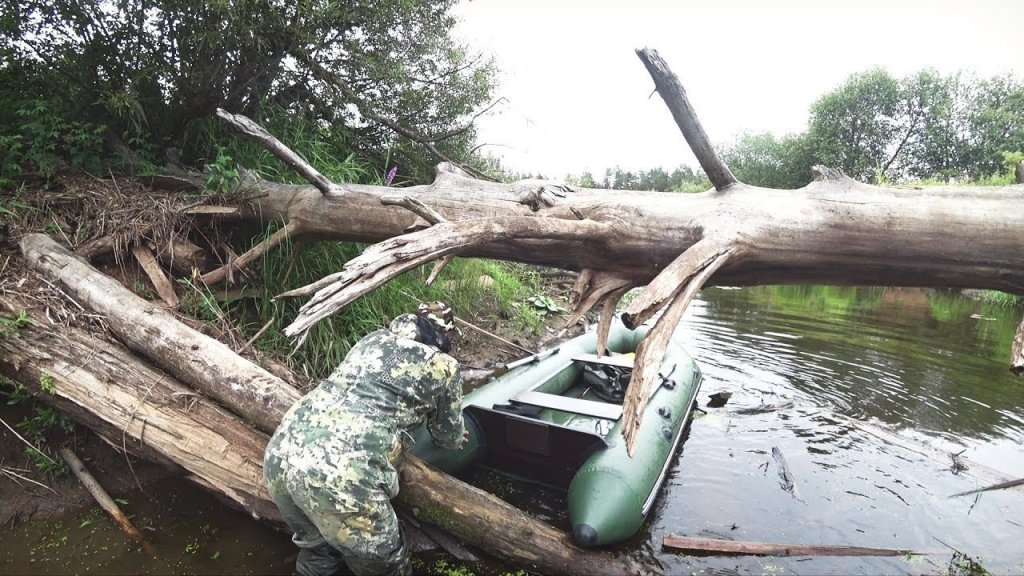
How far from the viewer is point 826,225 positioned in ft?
9.68

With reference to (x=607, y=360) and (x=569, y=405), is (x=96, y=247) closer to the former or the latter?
(x=569, y=405)

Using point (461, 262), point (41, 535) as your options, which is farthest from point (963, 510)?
point (41, 535)

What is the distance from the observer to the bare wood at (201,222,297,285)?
4348mm

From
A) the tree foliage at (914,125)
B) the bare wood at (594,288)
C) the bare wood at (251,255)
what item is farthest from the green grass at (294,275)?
the tree foliage at (914,125)

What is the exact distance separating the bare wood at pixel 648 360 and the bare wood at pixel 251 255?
3198mm

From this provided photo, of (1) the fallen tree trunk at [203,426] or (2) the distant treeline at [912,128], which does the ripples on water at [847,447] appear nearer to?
(1) the fallen tree trunk at [203,426]

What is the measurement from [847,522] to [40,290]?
605cm

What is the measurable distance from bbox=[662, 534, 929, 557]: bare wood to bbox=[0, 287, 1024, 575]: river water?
0.15 feet

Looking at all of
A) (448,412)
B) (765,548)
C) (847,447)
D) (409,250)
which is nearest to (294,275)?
(448,412)

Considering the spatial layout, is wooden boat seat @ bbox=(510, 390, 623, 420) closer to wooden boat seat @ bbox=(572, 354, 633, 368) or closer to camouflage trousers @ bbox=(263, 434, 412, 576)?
wooden boat seat @ bbox=(572, 354, 633, 368)

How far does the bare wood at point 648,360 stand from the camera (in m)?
2.03

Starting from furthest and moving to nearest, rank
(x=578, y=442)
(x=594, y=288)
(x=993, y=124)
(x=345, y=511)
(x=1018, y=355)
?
(x=993, y=124) → (x=578, y=442) → (x=594, y=288) → (x=345, y=511) → (x=1018, y=355)

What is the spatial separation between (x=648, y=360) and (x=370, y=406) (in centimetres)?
137

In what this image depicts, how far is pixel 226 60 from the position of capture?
15.8 ft
